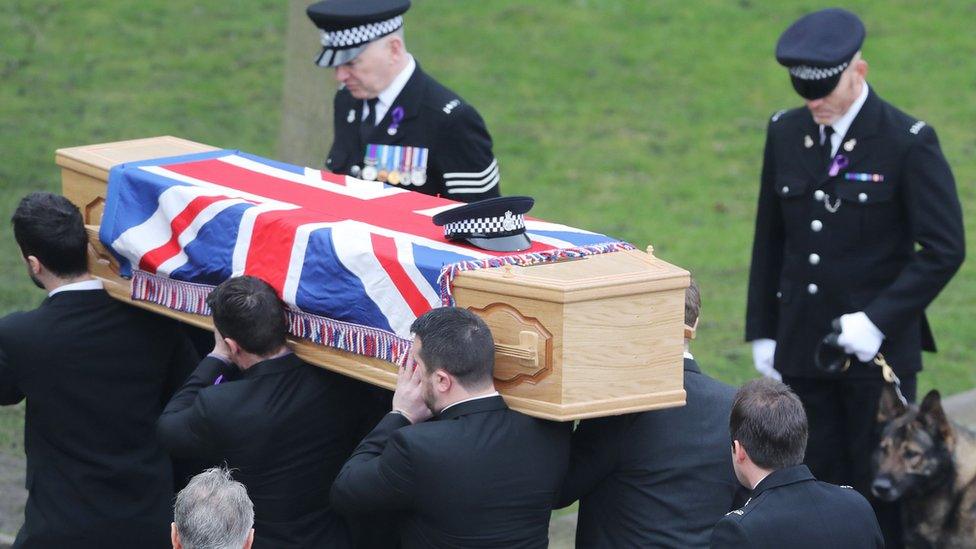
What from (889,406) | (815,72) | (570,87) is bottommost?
(570,87)

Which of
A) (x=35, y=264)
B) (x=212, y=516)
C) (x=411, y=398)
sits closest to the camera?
(x=212, y=516)

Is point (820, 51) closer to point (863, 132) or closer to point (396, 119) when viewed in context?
point (863, 132)

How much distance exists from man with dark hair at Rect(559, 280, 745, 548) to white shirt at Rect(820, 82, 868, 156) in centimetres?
164

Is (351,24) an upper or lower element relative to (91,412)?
upper

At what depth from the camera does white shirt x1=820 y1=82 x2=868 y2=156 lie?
5551 millimetres

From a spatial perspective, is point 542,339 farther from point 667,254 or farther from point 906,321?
point 667,254

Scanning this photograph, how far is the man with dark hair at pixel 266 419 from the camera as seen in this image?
4.25 metres

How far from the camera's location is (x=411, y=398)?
158 inches

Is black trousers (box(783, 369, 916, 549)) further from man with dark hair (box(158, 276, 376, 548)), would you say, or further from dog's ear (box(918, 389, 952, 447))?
man with dark hair (box(158, 276, 376, 548))

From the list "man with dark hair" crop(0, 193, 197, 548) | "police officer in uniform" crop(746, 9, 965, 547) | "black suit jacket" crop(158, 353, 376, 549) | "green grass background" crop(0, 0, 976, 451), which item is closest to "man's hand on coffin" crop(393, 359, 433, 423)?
"black suit jacket" crop(158, 353, 376, 549)

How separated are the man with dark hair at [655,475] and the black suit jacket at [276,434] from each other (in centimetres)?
74

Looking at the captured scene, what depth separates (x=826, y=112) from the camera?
552 centimetres

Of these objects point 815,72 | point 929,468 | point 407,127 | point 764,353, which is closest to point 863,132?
point 815,72

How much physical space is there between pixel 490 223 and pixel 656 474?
0.83 meters
